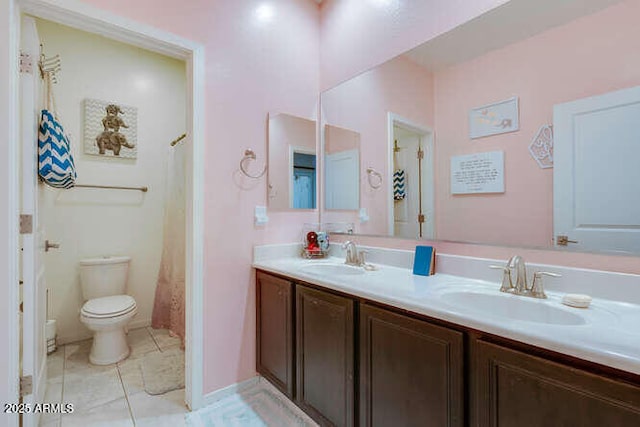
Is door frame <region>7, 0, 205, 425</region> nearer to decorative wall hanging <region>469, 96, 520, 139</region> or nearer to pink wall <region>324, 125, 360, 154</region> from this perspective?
pink wall <region>324, 125, 360, 154</region>

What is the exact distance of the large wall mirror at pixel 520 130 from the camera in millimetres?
1112

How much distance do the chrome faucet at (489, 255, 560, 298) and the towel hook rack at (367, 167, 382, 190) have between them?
3.03ft

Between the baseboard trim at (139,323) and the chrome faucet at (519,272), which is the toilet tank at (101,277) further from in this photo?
the chrome faucet at (519,272)

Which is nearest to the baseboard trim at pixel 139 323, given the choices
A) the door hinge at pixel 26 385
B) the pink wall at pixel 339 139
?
the door hinge at pixel 26 385

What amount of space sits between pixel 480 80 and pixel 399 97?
473 mm

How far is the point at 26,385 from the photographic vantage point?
4.58ft

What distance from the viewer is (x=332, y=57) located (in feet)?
7.40

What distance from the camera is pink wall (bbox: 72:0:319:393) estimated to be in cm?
180

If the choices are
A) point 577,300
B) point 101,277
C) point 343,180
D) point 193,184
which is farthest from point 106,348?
point 577,300

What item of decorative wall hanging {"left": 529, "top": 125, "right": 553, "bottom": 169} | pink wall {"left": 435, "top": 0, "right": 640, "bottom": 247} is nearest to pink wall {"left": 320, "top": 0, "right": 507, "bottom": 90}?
pink wall {"left": 435, "top": 0, "right": 640, "bottom": 247}

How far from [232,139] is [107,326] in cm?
162

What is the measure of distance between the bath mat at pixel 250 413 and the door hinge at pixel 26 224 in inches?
49.2

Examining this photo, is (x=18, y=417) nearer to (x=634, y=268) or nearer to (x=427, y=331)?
(x=427, y=331)

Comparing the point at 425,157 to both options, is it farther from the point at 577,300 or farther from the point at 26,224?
the point at 26,224
